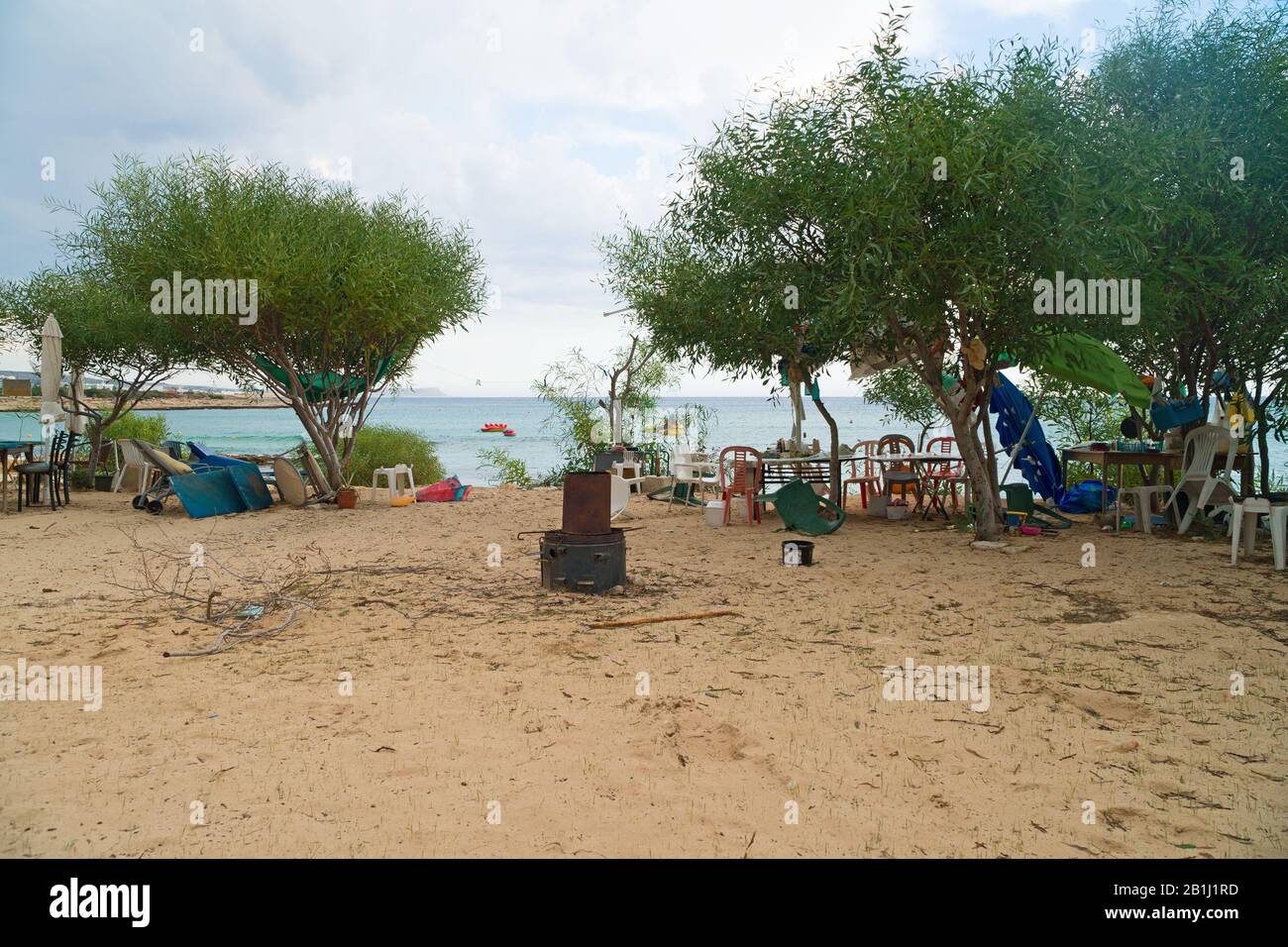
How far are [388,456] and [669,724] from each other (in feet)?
49.7

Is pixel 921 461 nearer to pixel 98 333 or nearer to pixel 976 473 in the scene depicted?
pixel 976 473

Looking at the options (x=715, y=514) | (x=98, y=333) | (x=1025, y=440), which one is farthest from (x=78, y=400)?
(x=1025, y=440)

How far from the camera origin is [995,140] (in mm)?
6727

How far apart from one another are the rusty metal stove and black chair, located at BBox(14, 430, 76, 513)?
8.78 m

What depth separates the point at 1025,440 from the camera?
11.0 meters

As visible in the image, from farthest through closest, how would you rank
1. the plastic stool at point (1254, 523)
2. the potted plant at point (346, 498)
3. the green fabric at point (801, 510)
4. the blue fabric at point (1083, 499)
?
the potted plant at point (346, 498) < the blue fabric at point (1083, 499) < the green fabric at point (801, 510) < the plastic stool at point (1254, 523)

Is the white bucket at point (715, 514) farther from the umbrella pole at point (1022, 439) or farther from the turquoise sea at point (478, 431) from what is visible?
the turquoise sea at point (478, 431)

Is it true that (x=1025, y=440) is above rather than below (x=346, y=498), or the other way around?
above

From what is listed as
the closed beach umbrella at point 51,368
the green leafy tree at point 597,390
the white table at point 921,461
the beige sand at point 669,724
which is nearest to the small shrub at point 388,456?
the green leafy tree at point 597,390

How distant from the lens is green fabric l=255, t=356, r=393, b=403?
12.9 m

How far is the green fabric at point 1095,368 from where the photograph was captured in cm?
865

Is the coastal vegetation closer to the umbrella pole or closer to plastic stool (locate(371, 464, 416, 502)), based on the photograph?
the umbrella pole

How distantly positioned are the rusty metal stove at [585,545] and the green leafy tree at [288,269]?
579 centimetres

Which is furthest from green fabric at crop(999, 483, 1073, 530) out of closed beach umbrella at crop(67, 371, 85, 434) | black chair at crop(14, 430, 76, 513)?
closed beach umbrella at crop(67, 371, 85, 434)
